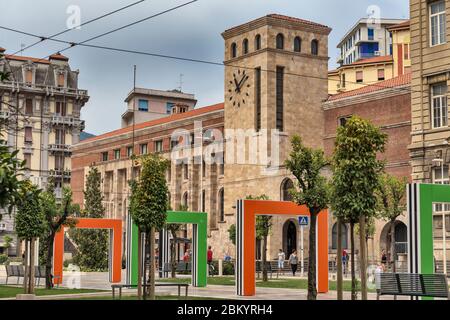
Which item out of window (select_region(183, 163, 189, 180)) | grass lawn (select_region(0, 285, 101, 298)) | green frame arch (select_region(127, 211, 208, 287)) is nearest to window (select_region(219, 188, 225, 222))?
window (select_region(183, 163, 189, 180))

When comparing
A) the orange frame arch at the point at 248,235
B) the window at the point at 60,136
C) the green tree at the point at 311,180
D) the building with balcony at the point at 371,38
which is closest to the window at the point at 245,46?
the window at the point at 60,136

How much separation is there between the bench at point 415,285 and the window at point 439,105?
18.4 meters

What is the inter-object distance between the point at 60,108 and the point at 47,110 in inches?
67.0

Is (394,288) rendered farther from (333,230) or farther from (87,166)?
(87,166)

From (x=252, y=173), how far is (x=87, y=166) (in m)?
32.0

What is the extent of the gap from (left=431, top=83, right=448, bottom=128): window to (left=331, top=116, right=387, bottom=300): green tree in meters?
17.8

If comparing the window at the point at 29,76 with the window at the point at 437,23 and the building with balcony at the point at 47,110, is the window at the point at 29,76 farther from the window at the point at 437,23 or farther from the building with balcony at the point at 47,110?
the window at the point at 437,23

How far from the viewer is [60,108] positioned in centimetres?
9012

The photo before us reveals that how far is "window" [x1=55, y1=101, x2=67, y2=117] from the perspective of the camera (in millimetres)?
89875

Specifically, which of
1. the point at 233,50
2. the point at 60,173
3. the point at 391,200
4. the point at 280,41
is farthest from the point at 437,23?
the point at 60,173

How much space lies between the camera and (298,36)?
214 feet

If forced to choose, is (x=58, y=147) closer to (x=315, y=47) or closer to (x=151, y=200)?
(x=315, y=47)

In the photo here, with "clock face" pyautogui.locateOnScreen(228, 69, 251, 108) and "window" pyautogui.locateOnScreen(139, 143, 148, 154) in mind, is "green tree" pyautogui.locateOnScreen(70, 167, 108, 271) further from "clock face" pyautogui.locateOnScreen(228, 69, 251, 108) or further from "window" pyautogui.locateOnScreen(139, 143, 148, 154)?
"window" pyautogui.locateOnScreen(139, 143, 148, 154)

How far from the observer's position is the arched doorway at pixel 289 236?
6184 centimetres
